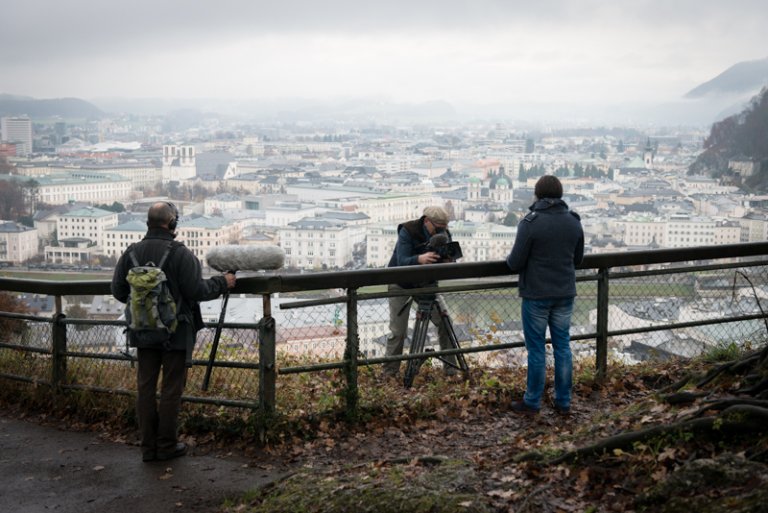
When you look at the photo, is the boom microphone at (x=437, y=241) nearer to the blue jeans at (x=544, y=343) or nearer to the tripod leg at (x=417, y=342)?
the tripod leg at (x=417, y=342)

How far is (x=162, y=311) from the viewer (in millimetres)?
4988

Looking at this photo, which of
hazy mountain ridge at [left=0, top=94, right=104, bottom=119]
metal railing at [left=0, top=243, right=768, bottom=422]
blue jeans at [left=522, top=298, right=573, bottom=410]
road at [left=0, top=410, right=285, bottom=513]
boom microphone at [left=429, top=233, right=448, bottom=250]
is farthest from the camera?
hazy mountain ridge at [left=0, top=94, right=104, bottom=119]

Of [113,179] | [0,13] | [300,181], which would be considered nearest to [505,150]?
[300,181]

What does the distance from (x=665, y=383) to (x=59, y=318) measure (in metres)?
4.32

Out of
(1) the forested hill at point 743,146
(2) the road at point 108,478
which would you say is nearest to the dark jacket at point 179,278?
(2) the road at point 108,478

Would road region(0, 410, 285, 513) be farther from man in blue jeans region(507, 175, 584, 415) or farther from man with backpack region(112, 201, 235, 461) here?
man in blue jeans region(507, 175, 584, 415)

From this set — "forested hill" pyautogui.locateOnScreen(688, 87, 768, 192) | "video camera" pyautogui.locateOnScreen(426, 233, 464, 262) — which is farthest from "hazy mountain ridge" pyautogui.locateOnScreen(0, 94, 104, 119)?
"video camera" pyautogui.locateOnScreen(426, 233, 464, 262)

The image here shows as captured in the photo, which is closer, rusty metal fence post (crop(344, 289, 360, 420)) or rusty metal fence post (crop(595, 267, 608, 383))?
rusty metal fence post (crop(344, 289, 360, 420))

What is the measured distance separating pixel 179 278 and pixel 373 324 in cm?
162

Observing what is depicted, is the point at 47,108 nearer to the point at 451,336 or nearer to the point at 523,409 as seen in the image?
the point at 451,336

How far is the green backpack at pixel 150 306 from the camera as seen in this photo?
494 cm

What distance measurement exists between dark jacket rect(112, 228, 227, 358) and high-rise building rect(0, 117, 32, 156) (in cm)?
13173

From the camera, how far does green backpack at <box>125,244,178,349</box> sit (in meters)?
4.94

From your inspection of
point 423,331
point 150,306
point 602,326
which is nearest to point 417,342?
point 423,331
